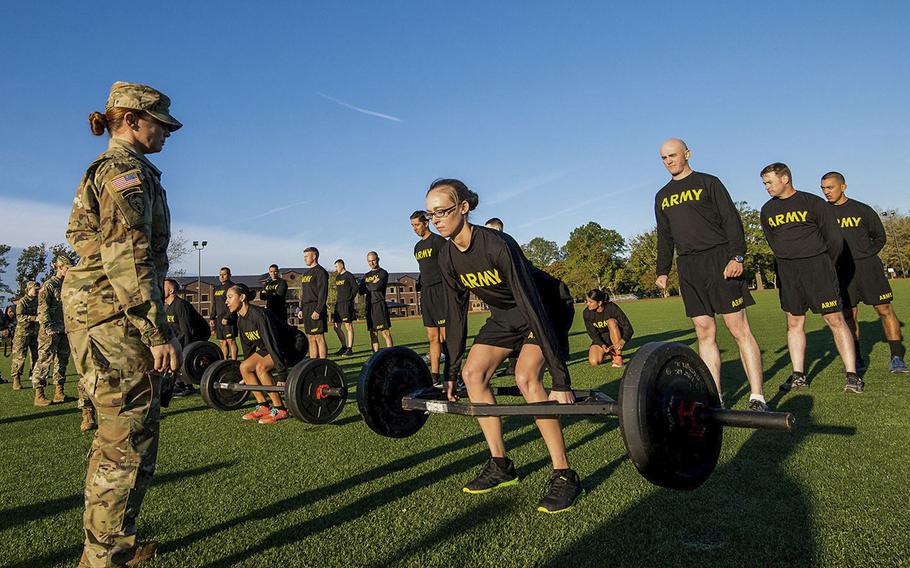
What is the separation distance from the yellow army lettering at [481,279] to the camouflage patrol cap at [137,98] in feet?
6.37

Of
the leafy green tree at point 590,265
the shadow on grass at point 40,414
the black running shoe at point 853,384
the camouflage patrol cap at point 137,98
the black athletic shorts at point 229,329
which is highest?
the leafy green tree at point 590,265

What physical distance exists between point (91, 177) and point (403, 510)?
241cm

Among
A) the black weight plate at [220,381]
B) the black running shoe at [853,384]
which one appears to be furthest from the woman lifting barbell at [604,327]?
the black weight plate at [220,381]

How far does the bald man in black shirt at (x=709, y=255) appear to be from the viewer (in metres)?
5.02

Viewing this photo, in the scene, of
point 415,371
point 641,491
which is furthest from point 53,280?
point 641,491

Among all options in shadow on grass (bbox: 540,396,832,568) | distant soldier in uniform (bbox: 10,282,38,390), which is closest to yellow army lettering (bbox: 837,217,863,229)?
shadow on grass (bbox: 540,396,832,568)

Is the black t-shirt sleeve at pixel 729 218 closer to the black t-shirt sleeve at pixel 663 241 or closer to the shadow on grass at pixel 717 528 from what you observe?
the black t-shirt sleeve at pixel 663 241

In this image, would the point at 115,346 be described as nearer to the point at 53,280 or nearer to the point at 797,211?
the point at 797,211

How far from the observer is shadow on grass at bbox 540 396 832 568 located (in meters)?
2.42

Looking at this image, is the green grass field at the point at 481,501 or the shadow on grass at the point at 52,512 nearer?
the green grass field at the point at 481,501

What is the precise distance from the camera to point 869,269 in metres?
7.09

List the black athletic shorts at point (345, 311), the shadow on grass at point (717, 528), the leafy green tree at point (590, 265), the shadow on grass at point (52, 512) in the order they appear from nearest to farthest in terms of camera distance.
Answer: the shadow on grass at point (717, 528) → the shadow on grass at point (52, 512) → the black athletic shorts at point (345, 311) → the leafy green tree at point (590, 265)

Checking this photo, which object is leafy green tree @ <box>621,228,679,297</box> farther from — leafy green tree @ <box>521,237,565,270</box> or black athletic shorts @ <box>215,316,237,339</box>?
black athletic shorts @ <box>215,316,237,339</box>

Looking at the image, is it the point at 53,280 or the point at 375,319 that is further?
the point at 375,319
